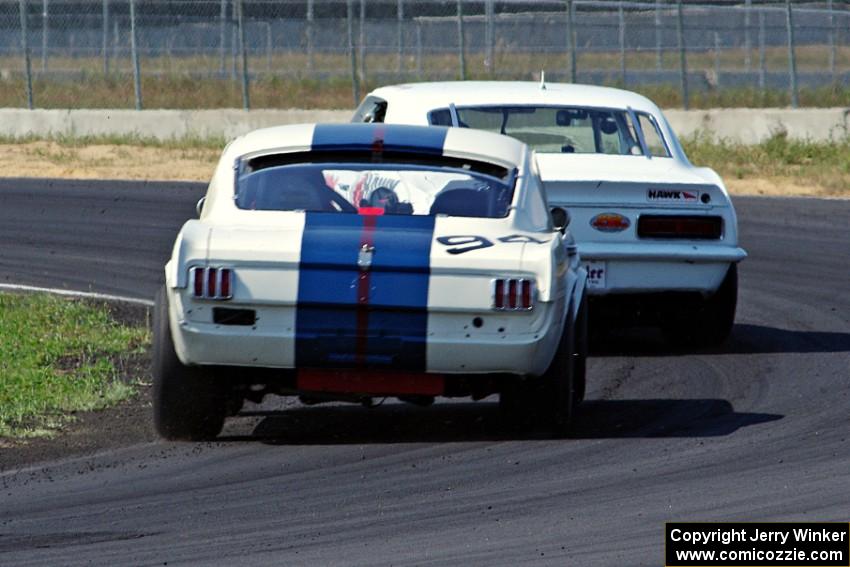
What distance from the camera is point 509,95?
11461mm

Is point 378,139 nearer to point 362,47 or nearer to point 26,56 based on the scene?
point 362,47

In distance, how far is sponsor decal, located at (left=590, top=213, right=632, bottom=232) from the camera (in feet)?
33.8

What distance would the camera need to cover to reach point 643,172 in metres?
10.6

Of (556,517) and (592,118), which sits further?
(592,118)

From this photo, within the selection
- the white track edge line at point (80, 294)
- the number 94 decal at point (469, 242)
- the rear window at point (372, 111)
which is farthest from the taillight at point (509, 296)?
the white track edge line at point (80, 294)

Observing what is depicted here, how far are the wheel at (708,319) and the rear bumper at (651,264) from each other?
289 mm

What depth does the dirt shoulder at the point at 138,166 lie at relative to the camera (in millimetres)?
21047

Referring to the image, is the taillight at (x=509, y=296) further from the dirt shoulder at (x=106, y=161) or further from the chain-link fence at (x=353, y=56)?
the chain-link fence at (x=353, y=56)

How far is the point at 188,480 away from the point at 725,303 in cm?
469

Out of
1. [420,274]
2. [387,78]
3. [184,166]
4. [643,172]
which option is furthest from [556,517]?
[387,78]

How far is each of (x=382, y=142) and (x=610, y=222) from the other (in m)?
2.33

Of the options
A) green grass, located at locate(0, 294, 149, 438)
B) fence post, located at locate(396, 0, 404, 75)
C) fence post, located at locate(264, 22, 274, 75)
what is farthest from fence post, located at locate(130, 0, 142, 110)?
green grass, located at locate(0, 294, 149, 438)

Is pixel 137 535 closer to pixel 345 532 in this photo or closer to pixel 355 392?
pixel 345 532

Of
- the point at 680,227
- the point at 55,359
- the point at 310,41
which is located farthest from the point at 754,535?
the point at 310,41
